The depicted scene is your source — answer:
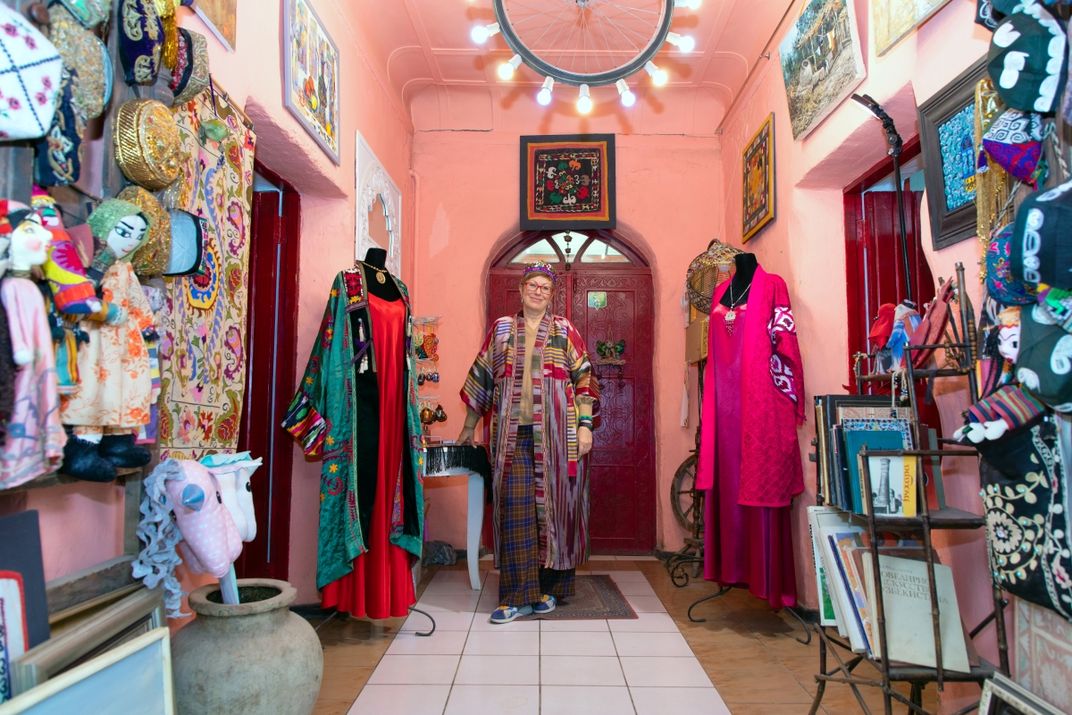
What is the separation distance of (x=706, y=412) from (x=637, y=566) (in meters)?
1.54

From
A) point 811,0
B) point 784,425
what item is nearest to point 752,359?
point 784,425

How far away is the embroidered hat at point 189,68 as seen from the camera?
1674mm

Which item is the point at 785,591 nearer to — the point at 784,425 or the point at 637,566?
the point at 784,425

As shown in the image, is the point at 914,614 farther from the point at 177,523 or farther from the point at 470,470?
the point at 470,470

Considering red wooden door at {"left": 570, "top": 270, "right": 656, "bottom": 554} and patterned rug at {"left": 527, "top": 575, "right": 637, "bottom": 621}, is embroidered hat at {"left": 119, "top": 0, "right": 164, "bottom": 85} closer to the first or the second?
patterned rug at {"left": 527, "top": 575, "right": 637, "bottom": 621}

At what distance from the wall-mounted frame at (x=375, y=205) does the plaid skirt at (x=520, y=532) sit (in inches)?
52.4

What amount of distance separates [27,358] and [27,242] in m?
0.19

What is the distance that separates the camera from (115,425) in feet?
4.47

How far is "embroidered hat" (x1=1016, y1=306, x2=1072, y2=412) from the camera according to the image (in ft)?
4.33

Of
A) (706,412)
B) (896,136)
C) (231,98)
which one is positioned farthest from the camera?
(706,412)

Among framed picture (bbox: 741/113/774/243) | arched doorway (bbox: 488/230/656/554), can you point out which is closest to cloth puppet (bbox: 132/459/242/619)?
framed picture (bbox: 741/113/774/243)

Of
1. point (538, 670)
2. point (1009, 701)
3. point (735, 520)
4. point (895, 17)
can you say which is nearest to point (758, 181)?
point (895, 17)

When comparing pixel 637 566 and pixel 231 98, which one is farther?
pixel 637 566

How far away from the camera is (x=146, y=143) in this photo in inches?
59.1
